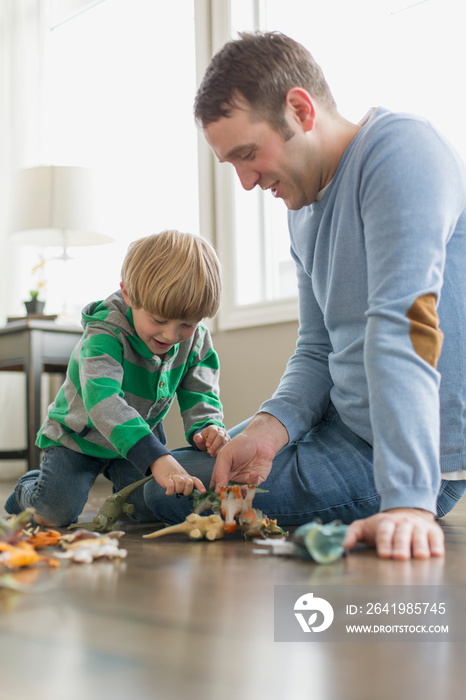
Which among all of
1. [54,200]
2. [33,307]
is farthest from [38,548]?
[54,200]

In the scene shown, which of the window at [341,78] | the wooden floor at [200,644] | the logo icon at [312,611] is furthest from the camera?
the window at [341,78]

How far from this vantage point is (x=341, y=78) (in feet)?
7.55

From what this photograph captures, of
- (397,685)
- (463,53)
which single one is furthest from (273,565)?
(463,53)

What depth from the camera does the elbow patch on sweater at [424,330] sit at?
2.72 ft

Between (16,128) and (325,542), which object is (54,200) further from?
(325,542)

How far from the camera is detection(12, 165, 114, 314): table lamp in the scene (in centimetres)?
268

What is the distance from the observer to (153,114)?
3012 millimetres

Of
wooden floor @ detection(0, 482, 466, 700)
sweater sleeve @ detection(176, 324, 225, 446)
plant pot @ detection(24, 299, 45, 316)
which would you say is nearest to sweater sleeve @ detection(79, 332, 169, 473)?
sweater sleeve @ detection(176, 324, 225, 446)

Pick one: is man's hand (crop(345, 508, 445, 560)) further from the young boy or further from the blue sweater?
the young boy

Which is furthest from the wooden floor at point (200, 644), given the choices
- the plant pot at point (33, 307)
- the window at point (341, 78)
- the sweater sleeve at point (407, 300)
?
the plant pot at point (33, 307)

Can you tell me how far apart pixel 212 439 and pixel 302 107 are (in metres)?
0.61

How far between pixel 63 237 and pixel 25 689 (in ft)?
8.26

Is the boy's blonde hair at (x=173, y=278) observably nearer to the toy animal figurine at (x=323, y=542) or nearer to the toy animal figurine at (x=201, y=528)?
the toy animal figurine at (x=201, y=528)

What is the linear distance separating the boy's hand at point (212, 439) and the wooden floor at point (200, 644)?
446 millimetres
